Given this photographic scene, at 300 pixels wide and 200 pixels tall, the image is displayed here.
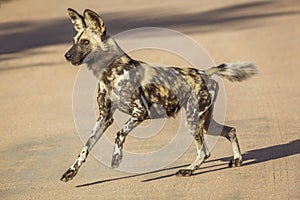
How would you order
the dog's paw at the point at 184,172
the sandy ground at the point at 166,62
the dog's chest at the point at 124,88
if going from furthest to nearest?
1. the dog's paw at the point at 184,172
2. the dog's chest at the point at 124,88
3. the sandy ground at the point at 166,62

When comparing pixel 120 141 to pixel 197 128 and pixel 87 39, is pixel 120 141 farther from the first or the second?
pixel 87 39

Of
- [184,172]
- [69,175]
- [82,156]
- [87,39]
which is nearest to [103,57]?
[87,39]

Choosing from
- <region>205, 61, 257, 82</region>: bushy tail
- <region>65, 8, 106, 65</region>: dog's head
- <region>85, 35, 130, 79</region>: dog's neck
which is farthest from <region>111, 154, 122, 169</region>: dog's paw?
<region>205, 61, 257, 82</region>: bushy tail

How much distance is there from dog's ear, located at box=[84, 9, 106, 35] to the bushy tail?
1.20 meters

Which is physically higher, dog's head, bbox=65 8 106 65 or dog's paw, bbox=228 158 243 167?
dog's head, bbox=65 8 106 65

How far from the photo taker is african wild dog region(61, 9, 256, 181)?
8.11m

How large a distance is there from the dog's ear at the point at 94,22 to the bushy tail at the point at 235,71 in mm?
1196

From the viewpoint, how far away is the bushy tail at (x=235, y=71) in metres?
8.70

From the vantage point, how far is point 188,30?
18.5 m

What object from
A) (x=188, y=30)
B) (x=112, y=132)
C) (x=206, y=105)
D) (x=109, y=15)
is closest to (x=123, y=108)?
(x=206, y=105)

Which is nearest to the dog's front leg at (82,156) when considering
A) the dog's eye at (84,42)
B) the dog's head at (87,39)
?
the dog's head at (87,39)

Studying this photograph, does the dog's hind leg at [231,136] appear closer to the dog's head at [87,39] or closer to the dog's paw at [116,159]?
the dog's paw at [116,159]

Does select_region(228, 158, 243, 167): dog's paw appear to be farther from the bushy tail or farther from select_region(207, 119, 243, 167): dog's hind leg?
the bushy tail

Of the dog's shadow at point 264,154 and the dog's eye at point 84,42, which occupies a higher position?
the dog's eye at point 84,42
